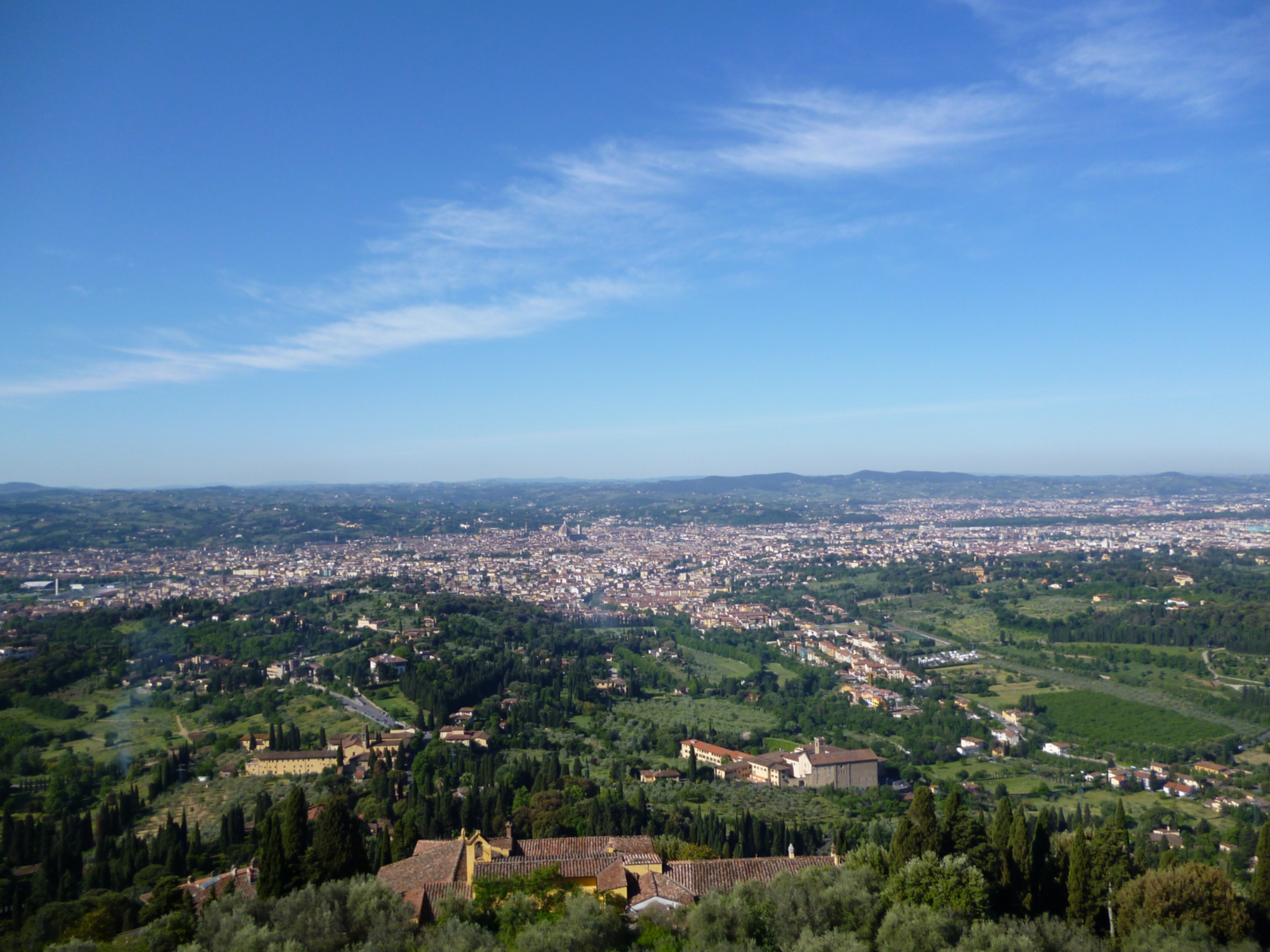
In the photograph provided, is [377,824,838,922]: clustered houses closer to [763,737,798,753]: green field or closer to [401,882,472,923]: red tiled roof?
[401,882,472,923]: red tiled roof

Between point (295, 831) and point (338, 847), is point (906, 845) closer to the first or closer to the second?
point (338, 847)

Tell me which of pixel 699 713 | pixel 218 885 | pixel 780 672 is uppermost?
pixel 218 885

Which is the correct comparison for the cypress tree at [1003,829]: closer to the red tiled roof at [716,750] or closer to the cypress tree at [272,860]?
the cypress tree at [272,860]

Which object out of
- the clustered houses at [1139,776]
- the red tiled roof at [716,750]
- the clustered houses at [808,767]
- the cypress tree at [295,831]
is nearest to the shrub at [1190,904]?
the cypress tree at [295,831]

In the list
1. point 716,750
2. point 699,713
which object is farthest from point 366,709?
point 716,750

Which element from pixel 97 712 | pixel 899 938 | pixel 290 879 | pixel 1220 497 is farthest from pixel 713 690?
pixel 1220 497

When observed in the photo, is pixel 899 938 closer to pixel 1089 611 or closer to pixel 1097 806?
pixel 1097 806
